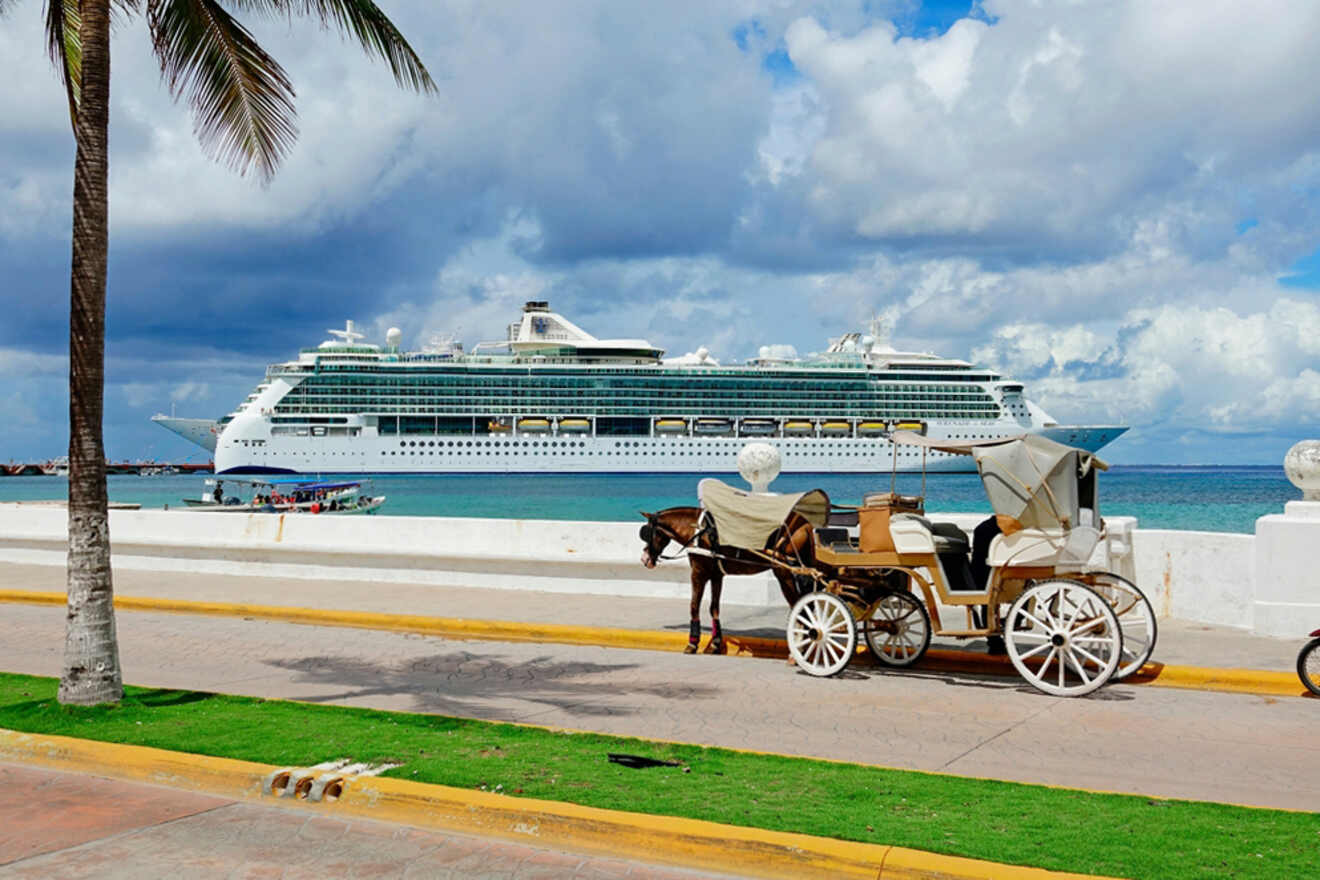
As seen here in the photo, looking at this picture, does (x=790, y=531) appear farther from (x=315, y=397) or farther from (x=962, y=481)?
(x=962, y=481)

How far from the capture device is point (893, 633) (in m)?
8.97

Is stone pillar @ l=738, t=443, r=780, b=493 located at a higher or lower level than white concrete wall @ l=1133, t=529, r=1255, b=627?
higher

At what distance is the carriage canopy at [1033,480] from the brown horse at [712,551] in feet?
4.79

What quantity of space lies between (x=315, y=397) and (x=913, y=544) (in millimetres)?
78081

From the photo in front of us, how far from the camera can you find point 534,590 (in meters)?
13.6

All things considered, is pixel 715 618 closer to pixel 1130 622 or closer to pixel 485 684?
pixel 485 684

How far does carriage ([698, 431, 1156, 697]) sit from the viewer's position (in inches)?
313

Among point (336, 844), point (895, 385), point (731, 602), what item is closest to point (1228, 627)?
point (731, 602)

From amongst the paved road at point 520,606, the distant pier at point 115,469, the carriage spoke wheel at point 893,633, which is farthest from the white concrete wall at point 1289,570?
the distant pier at point 115,469

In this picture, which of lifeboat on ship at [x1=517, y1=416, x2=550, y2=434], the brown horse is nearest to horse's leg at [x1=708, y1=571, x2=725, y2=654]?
the brown horse

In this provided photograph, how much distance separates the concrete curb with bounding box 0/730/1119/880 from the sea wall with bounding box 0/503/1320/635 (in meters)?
6.46

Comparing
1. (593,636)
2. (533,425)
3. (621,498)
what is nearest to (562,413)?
(533,425)

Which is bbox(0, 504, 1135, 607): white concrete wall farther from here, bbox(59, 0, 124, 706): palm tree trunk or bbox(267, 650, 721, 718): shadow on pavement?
bbox(59, 0, 124, 706): palm tree trunk

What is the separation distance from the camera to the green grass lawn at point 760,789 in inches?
171
